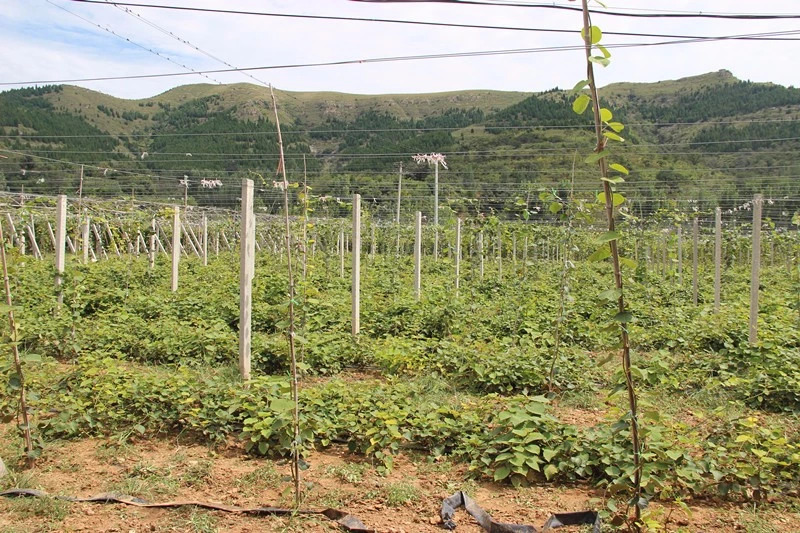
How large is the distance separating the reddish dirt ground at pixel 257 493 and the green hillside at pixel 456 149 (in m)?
2.94

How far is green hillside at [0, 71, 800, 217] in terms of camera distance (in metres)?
28.5

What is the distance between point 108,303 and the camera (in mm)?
9039

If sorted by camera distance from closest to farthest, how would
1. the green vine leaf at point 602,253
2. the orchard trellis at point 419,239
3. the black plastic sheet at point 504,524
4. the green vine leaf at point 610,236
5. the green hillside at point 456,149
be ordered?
the green vine leaf at point 610,236
the green vine leaf at point 602,253
the black plastic sheet at point 504,524
the orchard trellis at point 419,239
the green hillside at point 456,149

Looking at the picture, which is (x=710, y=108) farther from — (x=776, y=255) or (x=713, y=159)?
(x=776, y=255)

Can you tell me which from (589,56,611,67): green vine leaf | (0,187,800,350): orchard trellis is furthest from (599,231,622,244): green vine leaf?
(0,187,800,350): orchard trellis

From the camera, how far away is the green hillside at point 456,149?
1121 inches

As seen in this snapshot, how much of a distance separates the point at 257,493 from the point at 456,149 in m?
45.6

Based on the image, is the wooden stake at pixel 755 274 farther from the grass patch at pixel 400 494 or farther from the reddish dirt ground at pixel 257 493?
the grass patch at pixel 400 494

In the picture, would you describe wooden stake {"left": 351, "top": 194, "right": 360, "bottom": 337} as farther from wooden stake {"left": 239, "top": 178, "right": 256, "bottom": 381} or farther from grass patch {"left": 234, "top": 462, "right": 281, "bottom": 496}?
grass patch {"left": 234, "top": 462, "right": 281, "bottom": 496}

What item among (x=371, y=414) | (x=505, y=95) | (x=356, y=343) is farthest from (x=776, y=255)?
(x=505, y=95)

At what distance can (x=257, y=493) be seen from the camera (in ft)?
11.7

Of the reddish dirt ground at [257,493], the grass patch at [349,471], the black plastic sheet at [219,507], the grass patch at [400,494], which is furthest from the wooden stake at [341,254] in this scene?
the black plastic sheet at [219,507]

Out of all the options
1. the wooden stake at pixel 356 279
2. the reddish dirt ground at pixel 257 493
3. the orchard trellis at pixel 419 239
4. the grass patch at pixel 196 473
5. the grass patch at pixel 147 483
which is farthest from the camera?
the orchard trellis at pixel 419 239

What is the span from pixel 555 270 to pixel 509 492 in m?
11.6
